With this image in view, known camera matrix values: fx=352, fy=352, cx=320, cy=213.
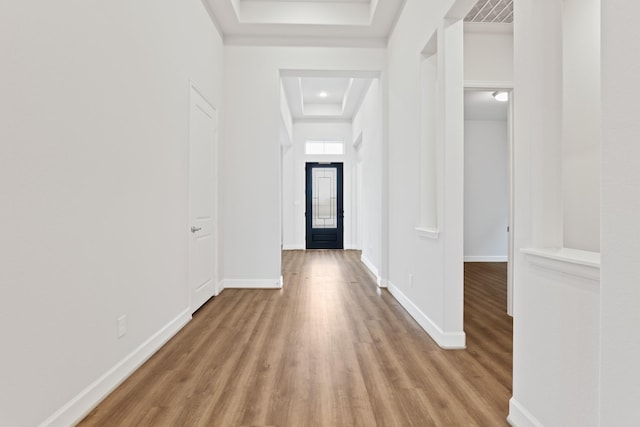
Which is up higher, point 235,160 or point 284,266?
point 235,160

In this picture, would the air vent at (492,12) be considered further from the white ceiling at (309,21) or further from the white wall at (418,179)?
the white wall at (418,179)

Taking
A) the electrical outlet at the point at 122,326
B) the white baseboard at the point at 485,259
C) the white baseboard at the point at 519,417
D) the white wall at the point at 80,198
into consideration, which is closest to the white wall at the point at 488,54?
the white wall at the point at 80,198

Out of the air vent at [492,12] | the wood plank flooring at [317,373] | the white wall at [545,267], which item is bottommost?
the wood plank flooring at [317,373]

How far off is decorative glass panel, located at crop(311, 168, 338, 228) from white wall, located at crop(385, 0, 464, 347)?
4.62m

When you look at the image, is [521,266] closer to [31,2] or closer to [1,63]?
[1,63]

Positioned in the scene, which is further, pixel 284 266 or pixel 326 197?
pixel 326 197

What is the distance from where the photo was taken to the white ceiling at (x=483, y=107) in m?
5.97

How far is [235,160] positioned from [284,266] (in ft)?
8.27

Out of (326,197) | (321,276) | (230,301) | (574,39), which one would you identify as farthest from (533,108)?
(326,197)

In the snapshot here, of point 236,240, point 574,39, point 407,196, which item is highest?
point 574,39

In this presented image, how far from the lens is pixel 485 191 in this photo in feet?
23.5

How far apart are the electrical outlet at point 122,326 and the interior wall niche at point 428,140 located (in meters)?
2.38

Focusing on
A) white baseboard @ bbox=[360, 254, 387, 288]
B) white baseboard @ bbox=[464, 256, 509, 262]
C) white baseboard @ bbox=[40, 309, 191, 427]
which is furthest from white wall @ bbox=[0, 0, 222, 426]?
white baseboard @ bbox=[464, 256, 509, 262]

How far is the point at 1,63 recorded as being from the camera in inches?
51.9
